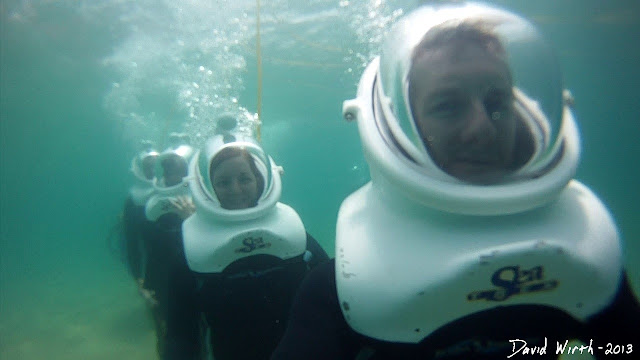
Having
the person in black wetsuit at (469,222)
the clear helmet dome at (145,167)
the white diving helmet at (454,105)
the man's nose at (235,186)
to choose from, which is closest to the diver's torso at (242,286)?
the man's nose at (235,186)

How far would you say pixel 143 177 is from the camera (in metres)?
9.95

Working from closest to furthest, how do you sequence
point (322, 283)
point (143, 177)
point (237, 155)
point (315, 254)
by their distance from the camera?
point (322, 283), point (315, 254), point (237, 155), point (143, 177)

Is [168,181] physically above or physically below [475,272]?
above

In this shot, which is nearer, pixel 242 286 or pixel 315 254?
pixel 242 286

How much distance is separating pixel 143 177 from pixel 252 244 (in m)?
8.20

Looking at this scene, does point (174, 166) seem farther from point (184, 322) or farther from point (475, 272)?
point (475, 272)

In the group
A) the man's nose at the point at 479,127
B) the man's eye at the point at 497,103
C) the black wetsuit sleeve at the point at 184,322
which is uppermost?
the man's eye at the point at 497,103

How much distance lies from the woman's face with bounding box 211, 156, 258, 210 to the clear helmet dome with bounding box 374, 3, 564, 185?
2252 mm

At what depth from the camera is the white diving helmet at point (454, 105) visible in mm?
1197

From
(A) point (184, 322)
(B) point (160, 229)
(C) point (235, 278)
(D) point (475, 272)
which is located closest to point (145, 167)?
(B) point (160, 229)

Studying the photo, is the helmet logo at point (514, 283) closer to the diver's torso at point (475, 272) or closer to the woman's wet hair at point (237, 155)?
the diver's torso at point (475, 272)

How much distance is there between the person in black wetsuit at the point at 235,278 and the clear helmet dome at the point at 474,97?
1.91 m

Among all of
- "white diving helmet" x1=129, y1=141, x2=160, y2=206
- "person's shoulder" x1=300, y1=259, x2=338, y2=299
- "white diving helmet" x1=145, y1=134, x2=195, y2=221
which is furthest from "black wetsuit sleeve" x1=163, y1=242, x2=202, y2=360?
"white diving helmet" x1=129, y1=141, x2=160, y2=206

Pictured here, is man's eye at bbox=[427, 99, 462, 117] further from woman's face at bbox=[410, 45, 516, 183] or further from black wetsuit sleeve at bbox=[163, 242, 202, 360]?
black wetsuit sleeve at bbox=[163, 242, 202, 360]
